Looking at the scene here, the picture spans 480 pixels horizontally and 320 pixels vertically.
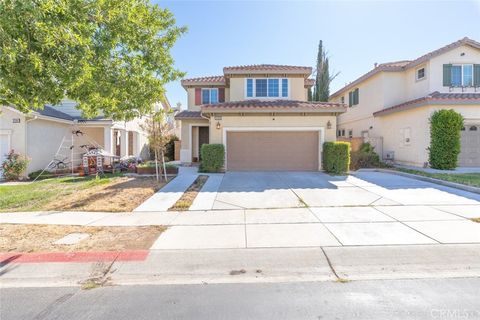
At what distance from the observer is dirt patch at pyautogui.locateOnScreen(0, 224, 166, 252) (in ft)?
16.3

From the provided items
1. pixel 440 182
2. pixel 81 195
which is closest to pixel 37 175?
pixel 81 195

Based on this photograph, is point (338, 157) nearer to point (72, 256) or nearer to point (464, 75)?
point (464, 75)

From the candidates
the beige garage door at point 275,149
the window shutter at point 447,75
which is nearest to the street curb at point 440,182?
the beige garage door at point 275,149

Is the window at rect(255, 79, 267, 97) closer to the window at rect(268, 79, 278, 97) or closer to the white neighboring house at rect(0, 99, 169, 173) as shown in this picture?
the window at rect(268, 79, 278, 97)

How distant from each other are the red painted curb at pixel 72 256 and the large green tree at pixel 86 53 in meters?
3.19

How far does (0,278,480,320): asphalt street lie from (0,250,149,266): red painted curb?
2.73 feet

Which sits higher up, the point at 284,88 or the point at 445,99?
the point at 284,88

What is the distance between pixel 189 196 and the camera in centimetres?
909

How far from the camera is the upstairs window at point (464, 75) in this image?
15961 mm

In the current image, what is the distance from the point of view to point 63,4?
543 cm

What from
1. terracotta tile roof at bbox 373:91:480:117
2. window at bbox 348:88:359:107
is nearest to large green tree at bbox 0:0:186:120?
terracotta tile roof at bbox 373:91:480:117

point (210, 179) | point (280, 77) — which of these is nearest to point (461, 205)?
point (210, 179)

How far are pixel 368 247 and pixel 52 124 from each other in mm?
17775

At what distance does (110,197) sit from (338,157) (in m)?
10.2
